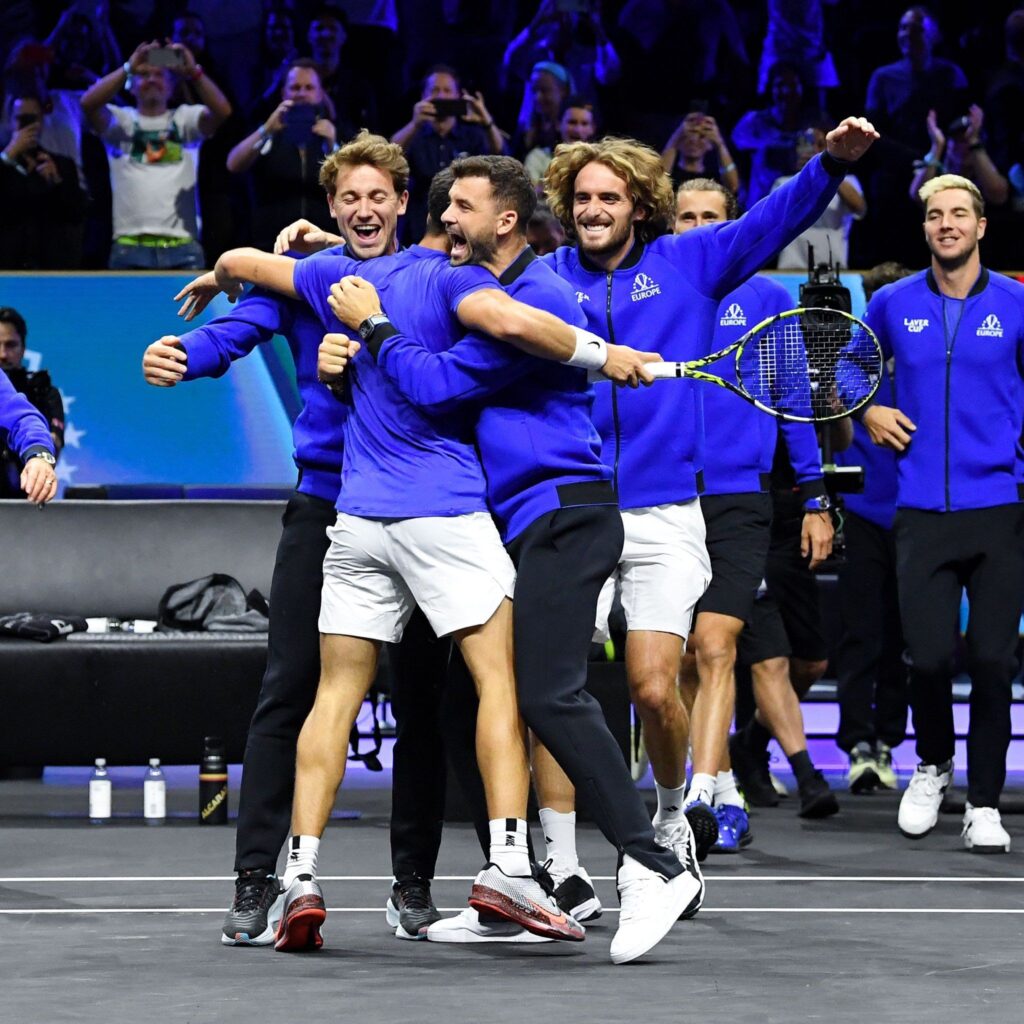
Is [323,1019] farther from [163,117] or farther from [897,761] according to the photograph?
[163,117]

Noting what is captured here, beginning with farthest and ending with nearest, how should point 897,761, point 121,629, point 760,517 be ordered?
point 897,761 < point 121,629 < point 760,517

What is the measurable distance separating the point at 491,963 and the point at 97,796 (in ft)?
10.9

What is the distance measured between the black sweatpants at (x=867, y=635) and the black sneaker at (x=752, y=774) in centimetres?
46

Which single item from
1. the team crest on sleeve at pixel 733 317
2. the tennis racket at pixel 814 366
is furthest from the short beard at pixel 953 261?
the tennis racket at pixel 814 366

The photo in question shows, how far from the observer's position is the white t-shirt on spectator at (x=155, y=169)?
465 inches

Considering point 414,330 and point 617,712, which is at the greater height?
point 414,330

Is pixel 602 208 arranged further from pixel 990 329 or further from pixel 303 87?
pixel 303 87

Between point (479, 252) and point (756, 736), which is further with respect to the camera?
point (756, 736)

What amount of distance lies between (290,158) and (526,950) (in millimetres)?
8006

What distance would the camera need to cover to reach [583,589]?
4449mm

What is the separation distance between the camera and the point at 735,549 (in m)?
6.45

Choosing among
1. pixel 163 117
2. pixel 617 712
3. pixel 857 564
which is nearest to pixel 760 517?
pixel 617 712

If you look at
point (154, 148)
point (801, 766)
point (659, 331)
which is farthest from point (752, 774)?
point (154, 148)

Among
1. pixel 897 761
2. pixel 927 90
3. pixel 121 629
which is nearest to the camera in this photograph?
pixel 121 629
